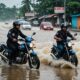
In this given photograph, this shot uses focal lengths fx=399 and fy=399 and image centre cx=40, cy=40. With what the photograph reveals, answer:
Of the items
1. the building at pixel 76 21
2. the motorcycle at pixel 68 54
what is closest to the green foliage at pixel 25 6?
the building at pixel 76 21

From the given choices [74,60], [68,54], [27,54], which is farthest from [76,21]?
[27,54]

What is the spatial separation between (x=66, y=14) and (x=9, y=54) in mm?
65994

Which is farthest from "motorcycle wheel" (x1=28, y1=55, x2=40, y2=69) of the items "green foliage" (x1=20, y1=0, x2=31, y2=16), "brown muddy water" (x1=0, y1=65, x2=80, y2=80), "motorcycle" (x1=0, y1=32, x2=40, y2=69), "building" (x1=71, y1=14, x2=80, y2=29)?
"green foliage" (x1=20, y1=0, x2=31, y2=16)

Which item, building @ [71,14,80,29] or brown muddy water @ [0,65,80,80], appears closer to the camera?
brown muddy water @ [0,65,80,80]

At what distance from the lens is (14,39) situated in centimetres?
1294

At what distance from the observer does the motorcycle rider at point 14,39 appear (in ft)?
42.6

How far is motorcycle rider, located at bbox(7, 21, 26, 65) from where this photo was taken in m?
13.0

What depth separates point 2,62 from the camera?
14164mm

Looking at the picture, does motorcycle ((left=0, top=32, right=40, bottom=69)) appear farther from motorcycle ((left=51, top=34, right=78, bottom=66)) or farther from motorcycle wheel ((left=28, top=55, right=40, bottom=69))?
motorcycle ((left=51, top=34, right=78, bottom=66))

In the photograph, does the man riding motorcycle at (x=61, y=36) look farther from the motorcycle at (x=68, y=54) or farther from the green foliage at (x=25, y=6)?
the green foliage at (x=25, y=6)

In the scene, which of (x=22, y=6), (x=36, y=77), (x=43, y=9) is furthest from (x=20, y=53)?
(x=22, y=6)

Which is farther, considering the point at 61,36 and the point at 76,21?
the point at 76,21

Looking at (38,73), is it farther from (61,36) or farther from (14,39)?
(61,36)

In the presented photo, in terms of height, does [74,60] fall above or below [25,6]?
above
